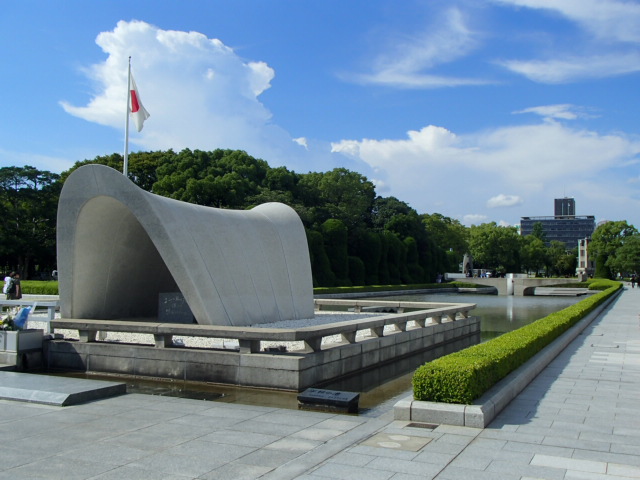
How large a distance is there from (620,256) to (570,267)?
1210 inches

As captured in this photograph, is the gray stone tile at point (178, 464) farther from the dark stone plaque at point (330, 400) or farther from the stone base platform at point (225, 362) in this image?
the stone base platform at point (225, 362)

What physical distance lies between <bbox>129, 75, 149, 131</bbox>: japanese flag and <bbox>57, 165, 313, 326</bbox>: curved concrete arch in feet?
31.0

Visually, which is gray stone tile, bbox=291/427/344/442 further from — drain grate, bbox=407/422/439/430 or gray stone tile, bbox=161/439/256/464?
drain grate, bbox=407/422/439/430

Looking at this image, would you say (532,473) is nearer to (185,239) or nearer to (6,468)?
(6,468)

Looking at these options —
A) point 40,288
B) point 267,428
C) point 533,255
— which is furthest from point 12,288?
point 533,255

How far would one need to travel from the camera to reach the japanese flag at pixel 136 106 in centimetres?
2316

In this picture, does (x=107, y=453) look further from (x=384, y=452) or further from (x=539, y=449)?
(x=539, y=449)

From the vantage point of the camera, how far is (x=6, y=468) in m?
5.10

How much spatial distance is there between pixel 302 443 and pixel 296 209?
42.9 metres

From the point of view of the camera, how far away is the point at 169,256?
11719mm

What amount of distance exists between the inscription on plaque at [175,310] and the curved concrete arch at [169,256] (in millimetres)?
1387

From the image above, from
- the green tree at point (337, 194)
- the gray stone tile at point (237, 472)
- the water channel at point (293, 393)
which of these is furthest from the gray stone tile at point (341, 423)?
the green tree at point (337, 194)

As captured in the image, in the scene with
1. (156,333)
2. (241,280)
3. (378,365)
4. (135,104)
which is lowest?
(378,365)

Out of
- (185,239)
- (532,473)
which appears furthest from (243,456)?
(185,239)
